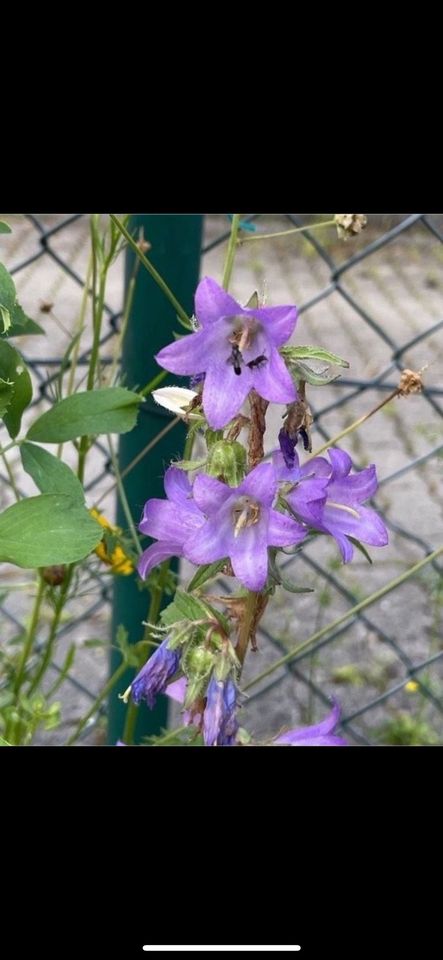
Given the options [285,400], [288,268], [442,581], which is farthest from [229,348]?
[288,268]

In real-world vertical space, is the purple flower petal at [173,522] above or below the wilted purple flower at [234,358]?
below

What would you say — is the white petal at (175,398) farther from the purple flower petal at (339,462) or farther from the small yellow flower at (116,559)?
→ the small yellow flower at (116,559)

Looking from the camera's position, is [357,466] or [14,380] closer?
[14,380]

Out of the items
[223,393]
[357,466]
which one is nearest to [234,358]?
[223,393]

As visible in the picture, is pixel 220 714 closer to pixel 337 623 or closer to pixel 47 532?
pixel 47 532

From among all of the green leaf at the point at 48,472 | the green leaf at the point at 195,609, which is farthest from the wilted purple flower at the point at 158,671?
the green leaf at the point at 48,472

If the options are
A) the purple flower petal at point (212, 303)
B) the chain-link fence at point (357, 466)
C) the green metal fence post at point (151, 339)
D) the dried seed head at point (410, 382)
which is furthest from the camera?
the chain-link fence at point (357, 466)

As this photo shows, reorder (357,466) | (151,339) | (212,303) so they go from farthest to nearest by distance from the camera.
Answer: (357,466), (151,339), (212,303)
